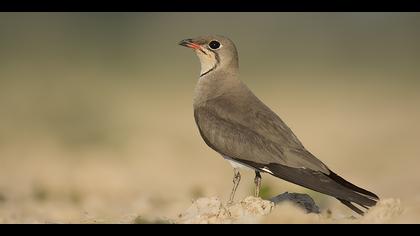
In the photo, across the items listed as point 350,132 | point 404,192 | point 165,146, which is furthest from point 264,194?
point 350,132

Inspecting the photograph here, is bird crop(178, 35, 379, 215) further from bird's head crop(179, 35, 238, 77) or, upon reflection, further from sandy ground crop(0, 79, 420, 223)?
sandy ground crop(0, 79, 420, 223)

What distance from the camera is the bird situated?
346 inches

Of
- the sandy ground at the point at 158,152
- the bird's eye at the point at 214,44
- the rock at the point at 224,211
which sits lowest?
the rock at the point at 224,211

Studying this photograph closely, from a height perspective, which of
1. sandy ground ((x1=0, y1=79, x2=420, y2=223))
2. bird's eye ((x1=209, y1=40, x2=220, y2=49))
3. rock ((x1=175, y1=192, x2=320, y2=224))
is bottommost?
rock ((x1=175, y1=192, x2=320, y2=224))

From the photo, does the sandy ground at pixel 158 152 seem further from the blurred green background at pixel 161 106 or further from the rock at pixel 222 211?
the rock at pixel 222 211

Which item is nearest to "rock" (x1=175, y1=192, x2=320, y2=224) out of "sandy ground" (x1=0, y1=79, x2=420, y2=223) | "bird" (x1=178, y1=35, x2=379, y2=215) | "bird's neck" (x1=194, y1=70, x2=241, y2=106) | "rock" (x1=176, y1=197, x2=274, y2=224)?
"rock" (x1=176, y1=197, x2=274, y2=224)

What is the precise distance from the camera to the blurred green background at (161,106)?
13.1m

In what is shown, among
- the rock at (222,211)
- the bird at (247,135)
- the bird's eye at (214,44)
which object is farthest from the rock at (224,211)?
the bird's eye at (214,44)

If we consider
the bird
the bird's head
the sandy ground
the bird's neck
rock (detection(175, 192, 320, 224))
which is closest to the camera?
rock (detection(175, 192, 320, 224))

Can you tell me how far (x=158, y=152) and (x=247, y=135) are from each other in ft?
29.6

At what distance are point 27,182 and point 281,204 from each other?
16.2 feet

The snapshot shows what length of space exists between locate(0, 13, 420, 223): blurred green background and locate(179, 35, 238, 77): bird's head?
4.88ft

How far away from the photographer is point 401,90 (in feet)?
104

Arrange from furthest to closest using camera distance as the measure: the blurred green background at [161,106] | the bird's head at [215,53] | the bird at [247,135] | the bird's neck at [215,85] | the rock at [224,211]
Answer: the blurred green background at [161,106]
the bird's head at [215,53]
the bird's neck at [215,85]
the bird at [247,135]
the rock at [224,211]
